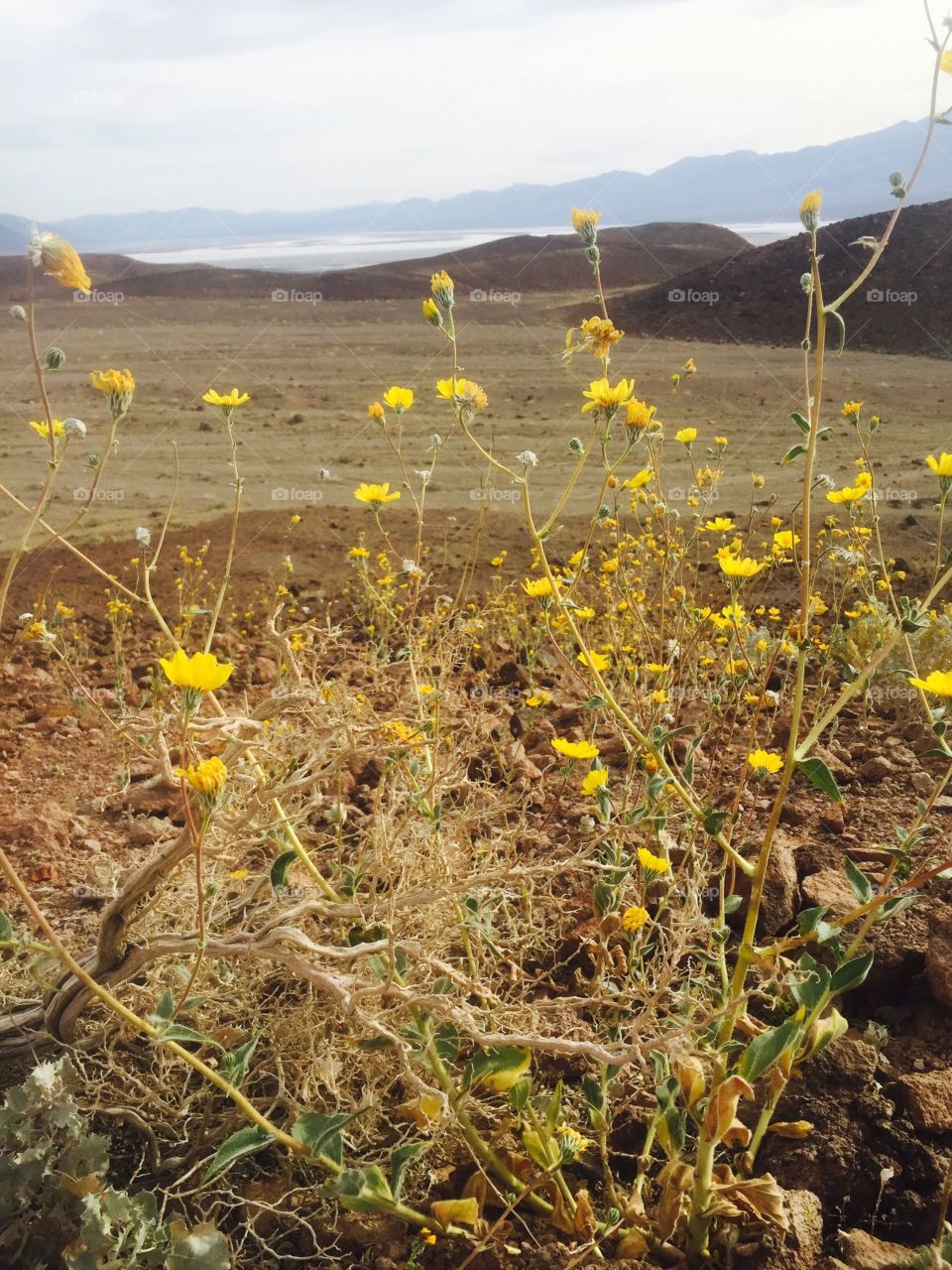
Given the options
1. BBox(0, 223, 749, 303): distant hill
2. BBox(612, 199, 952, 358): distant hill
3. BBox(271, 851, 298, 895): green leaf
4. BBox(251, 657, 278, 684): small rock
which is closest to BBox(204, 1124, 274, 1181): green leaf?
BBox(271, 851, 298, 895): green leaf

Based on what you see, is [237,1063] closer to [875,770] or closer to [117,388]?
[117,388]

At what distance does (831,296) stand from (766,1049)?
58.3ft

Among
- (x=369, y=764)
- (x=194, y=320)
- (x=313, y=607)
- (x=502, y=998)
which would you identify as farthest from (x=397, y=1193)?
(x=194, y=320)

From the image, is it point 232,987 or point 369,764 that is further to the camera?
point 369,764

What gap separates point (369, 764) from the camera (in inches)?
117

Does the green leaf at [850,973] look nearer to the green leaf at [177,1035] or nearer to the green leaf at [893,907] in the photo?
the green leaf at [893,907]

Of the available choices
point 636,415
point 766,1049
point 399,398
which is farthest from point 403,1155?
point 399,398

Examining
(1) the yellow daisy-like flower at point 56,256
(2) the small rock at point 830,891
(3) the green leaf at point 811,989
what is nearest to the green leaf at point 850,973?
(3) the green leaf at point 811,989

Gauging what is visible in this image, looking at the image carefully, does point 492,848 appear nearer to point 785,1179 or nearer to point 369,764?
point 785,1179

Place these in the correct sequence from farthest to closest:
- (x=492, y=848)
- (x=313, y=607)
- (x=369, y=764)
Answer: (x=313, y=607) → (x=369, y=764) → (x=492, y=848)

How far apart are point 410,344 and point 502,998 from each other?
47.2ft

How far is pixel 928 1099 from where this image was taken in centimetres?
168

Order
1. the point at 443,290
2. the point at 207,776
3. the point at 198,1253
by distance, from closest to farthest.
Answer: the point at 207,776
the point at 198,1253
the point at 443,290

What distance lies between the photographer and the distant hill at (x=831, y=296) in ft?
49.6
